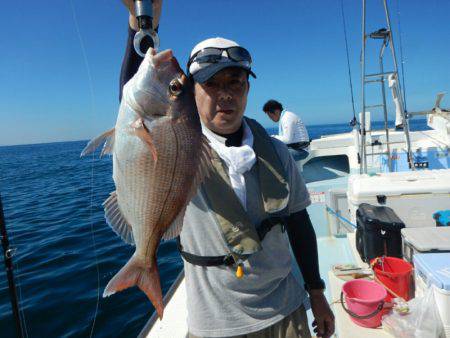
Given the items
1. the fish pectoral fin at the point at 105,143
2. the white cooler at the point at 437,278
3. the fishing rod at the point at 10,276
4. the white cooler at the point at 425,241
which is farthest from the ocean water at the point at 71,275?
the white cooler at the point at 425,241

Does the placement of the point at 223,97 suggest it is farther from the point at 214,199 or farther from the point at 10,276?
the point at 10,276

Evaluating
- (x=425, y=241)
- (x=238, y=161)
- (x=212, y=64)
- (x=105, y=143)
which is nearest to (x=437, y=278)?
(x=425, y=241)

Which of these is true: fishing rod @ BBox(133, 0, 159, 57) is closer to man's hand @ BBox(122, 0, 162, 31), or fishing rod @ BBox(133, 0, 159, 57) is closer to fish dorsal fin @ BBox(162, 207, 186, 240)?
man's hand @ BBox(122, 0, 162, 31)

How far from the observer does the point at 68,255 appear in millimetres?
6129

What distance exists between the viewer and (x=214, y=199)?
153 cm

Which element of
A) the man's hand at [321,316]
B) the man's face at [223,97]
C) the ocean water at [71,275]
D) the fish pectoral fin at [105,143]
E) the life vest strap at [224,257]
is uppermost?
the man's face at [223,97]

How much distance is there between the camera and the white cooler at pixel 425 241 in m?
2.36

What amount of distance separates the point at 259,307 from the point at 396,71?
5.05m

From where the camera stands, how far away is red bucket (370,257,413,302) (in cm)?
240

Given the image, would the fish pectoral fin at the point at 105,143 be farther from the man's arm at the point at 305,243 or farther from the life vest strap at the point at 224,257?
the man's arm at the point at 305,243

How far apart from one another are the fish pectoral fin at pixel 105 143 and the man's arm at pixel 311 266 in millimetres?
1125

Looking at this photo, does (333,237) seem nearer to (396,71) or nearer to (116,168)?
(396,71)

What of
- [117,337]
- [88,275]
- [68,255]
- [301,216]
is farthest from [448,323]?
[68,255]

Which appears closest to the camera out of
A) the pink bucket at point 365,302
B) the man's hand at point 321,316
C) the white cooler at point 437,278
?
the man's hand at point 321,316
